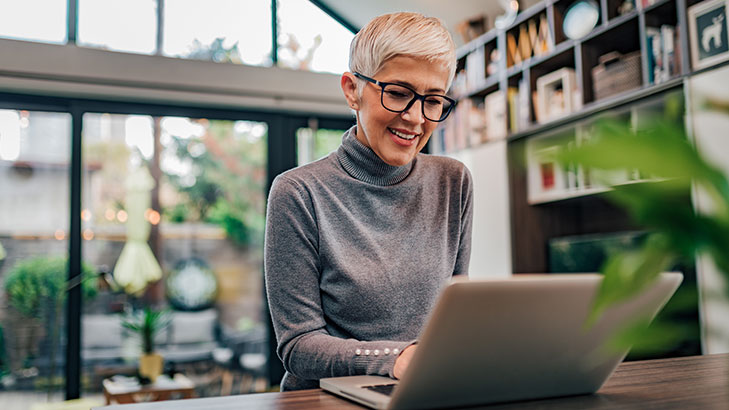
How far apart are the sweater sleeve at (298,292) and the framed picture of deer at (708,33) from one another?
207 cm

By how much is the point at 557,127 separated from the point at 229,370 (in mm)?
2830

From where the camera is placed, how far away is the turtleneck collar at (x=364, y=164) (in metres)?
1.30

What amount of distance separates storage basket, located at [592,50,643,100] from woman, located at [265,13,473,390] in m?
2.05

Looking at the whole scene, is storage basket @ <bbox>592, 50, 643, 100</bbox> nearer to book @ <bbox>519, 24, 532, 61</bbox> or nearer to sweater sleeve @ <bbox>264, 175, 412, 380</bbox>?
book @ <bbox>519, 24, 532, 61</bbox>

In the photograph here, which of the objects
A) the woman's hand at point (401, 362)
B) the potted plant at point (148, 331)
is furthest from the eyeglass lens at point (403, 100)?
the potted plant at point (148, 331)

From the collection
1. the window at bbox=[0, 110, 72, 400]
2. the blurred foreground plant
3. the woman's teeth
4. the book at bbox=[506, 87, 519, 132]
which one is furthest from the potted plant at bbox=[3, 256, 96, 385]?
the blurred foreground plant

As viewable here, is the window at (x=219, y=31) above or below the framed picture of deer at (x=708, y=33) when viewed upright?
above

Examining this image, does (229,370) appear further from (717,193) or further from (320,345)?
(717,193)

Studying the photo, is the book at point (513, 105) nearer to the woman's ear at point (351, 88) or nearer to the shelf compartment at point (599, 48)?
the shelf compartment at point (599, 48)

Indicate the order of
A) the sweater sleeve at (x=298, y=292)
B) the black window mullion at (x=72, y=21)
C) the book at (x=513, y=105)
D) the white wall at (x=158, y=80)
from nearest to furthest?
1. the sweater sleeve at (x=298, y=292)
2. the book at (x=513, y=105)
3. the white wall at (x=158, y=80)
4. the black window mullion at (x=72, y=21)

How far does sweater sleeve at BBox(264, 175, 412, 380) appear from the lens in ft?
3.31

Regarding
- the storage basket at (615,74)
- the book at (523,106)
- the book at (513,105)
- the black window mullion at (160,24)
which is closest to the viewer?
the storage basket at (615,74)

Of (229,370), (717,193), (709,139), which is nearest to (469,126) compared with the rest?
(709,139)

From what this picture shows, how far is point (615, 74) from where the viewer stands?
311cm
